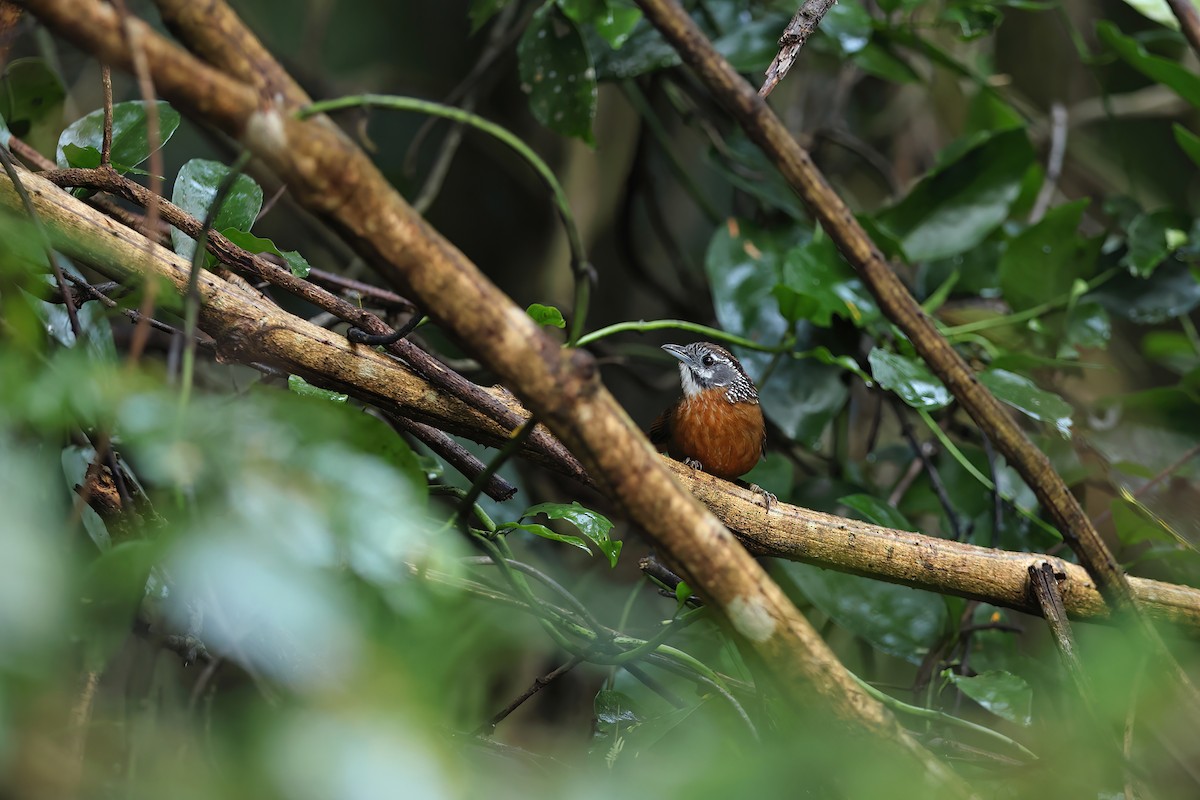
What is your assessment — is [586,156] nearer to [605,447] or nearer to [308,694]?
[605,447]

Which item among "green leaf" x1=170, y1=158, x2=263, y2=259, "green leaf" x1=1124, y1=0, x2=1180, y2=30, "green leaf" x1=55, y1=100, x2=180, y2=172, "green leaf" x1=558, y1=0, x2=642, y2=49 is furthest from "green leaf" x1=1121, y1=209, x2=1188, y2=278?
"green leaf" x1=55, y1=100, x2=180, y2=172

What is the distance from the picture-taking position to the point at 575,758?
1.12m

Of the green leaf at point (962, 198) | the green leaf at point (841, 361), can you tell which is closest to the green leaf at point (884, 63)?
the green leaf at point (962, 198)

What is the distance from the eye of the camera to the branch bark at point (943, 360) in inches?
61.2

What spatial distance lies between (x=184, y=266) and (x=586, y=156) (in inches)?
120

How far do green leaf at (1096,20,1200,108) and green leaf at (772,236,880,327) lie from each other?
3.65ft

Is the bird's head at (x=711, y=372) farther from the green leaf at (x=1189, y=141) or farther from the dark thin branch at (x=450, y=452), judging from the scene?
the green leaf at (x=1189, y=141)

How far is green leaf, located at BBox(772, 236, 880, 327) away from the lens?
106 inches

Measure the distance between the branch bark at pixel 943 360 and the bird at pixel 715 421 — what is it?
3.70ft

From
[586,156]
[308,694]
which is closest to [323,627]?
[308,694]

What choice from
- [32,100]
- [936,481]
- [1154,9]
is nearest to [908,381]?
[936,481]

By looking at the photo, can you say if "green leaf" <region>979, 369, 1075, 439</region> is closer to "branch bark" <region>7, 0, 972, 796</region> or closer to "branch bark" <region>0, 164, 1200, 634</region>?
"branch bark" <region>0, 164, 1200, 634</region>

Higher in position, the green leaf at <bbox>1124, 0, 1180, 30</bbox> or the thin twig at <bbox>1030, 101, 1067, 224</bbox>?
the green leaf at <bbox>1124, 0, 1180, 30</bbox>

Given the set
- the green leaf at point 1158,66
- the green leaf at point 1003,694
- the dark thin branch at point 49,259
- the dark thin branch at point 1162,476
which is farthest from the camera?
the green leaf at point 1158,66
